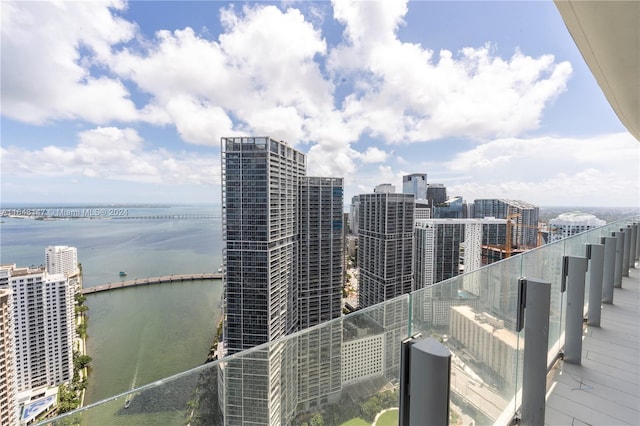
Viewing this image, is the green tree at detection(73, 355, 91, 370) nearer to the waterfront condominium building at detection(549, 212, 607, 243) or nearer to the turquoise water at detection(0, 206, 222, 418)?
the turquoise water at detection(0, 206, 222, 418)

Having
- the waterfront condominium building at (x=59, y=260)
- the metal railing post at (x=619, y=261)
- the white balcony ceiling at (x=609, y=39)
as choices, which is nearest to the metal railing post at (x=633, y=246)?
the metal railing post at (x=619, y=261)

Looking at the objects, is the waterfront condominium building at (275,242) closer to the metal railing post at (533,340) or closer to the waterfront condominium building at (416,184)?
the metal railing post at (533,340)

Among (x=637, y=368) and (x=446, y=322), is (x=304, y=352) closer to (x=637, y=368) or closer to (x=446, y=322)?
(x=446, y=322)

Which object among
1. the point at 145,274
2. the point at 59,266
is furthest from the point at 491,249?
the point at 59,266

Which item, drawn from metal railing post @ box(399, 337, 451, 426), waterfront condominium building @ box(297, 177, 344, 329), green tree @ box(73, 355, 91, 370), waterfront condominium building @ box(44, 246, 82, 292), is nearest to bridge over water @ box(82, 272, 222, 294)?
waterfront condominium building @ box(44, 246, 82, 292)

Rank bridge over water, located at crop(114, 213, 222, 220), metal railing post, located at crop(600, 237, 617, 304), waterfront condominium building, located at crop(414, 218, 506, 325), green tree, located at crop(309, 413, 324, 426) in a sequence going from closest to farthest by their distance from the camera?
green tree, located at crop(309, 413, 324, 426)
metal railing post, located at crop(600, 237, 617, 304)
waterfront condominium building, located at crop(414, 218, 506, 325)
bridge over water, located at crop(114, 213, 222, 220)

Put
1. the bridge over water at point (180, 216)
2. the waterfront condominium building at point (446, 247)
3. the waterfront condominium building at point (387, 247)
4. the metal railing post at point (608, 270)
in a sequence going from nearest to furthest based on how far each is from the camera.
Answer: the metal railing post at point (608, 270), the waterfront condominium building at point (387, 247), the waterfront condominium building at point (446, 247), the bridge over water at point (180, 216)
